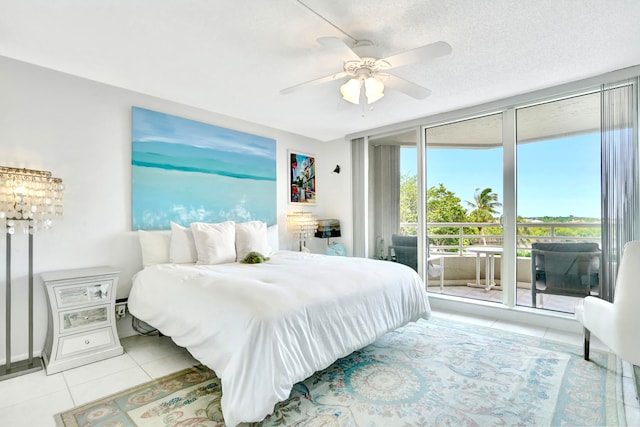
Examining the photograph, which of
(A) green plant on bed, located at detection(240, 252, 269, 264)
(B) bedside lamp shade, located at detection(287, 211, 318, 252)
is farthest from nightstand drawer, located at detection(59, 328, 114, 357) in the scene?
(B) bedside lamp shade, located at detection(287, 211, 318, 252)

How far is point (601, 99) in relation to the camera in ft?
9.70

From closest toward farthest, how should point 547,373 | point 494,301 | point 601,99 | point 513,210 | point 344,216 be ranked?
point 547,373 → point 601,99 → point 513,210 → point 494,301 → point 344,216

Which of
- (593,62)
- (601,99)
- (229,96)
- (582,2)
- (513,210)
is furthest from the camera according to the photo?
(513,210)

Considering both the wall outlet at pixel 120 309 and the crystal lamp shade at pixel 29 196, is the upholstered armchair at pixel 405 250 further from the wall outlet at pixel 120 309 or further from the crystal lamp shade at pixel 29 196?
the crystal lamp shade at pixel 29 196

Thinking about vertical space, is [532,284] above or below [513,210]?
below

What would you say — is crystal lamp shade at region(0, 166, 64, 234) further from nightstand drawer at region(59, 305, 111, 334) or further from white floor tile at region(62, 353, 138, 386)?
white floor tile at region(62, 353, 138, 386)

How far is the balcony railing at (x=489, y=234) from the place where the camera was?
3.27m

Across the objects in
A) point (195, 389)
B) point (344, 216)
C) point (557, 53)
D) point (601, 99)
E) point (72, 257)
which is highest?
point (557, 53)

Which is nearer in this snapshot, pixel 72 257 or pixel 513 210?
pixel 72 257

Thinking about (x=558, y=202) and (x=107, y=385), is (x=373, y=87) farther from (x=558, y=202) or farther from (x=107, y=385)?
(x=107, y=385)

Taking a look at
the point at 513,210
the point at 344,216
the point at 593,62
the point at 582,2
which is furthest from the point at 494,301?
the point at 582,2

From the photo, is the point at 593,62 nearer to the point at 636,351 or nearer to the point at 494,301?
the point at 636,351

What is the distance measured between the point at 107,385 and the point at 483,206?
4.15 meters

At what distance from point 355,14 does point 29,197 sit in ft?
8.99
